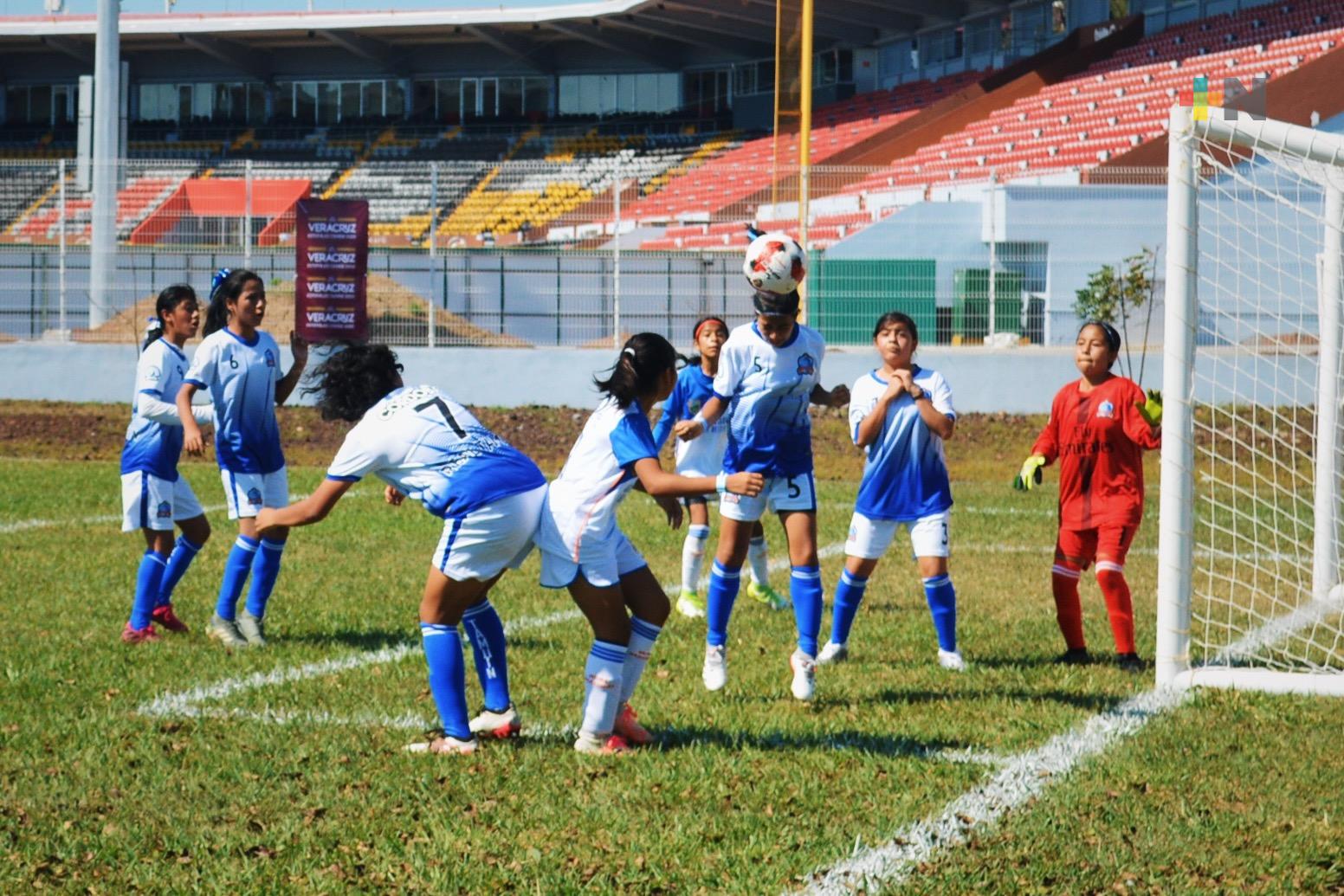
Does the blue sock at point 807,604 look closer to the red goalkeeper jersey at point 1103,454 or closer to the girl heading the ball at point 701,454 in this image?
the red goalkeeper jersey at point 1103,454

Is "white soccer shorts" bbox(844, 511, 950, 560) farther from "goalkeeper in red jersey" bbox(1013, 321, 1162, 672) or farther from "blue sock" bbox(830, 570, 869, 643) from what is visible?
"goalkeeper in red jersey" bbox(1013, 321, 1162, 672)

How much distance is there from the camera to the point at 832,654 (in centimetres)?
818

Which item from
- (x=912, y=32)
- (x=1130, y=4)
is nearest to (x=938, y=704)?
(x=1130, y=4)

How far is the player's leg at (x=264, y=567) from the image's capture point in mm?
8570

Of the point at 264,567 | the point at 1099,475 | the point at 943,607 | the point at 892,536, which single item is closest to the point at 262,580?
the point at 264,567

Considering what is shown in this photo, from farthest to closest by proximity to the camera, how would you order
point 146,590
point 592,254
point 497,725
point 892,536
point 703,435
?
point 592,254 < point 703,435 < point 146,590 < point 892,536 < point 497,725

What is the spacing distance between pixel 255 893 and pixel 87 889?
1.59ft

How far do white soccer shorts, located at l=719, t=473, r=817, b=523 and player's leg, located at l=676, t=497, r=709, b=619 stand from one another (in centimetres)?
233

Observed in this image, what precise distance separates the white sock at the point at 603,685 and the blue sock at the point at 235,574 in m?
3.17

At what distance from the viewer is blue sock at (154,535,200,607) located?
348 inches

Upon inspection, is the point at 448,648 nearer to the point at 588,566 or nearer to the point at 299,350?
the point at 588,566

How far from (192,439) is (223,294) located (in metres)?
0.94

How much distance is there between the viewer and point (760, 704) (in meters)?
7.10

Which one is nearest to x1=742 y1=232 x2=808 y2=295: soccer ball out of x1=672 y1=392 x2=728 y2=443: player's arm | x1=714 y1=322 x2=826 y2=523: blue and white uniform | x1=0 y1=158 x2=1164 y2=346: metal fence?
x1=714 y1=322 x2=826 y2=523: blue and white uniform
